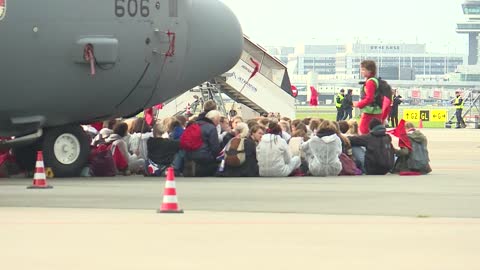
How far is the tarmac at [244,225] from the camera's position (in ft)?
34.6

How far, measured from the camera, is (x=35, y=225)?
508 inches

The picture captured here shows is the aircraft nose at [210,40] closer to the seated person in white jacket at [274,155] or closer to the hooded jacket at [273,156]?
the seated person in white jacket at [274,155]

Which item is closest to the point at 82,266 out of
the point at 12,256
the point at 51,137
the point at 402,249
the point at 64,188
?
the point at 12,256

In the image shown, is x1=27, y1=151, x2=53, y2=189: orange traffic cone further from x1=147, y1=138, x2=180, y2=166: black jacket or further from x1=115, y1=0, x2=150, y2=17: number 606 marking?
x1=147, y1=138, x2=180, y2=166: black jacket

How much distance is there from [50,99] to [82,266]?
10.6 m

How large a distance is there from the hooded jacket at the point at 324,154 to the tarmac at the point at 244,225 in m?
1.19

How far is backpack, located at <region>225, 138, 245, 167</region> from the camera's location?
2136cm

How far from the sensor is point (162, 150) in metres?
21.7

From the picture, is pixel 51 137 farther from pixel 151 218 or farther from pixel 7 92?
pixel 151 218

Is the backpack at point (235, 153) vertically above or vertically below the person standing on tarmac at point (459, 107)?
above

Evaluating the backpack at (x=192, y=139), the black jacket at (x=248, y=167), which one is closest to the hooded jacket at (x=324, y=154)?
the black jacket at (x=248, y=167)

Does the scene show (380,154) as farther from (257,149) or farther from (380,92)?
(257,149)

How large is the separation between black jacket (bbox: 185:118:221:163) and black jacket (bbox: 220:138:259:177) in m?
0.31

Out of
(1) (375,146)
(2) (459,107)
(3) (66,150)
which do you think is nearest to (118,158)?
(3) (66,150)
